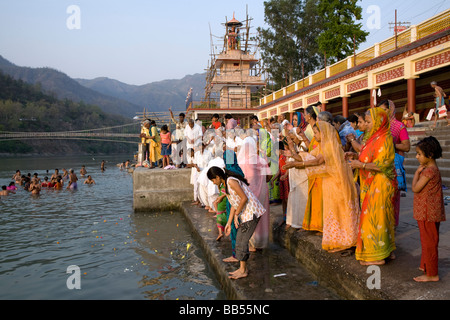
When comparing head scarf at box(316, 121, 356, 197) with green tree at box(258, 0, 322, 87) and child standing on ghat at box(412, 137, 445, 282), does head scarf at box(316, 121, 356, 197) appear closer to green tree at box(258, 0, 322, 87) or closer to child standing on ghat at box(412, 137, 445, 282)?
child standing on ghat at box(412, 137, 445, 282)

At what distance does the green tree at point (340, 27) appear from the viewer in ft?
91.5

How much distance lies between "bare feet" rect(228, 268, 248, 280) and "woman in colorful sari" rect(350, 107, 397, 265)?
3.87ft

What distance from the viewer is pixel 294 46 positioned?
3856 cm

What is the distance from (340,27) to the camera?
27781 mm

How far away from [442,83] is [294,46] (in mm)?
25546

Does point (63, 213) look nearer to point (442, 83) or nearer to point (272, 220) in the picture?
point (272, 220)

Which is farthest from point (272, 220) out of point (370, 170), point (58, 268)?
point (58, 268)

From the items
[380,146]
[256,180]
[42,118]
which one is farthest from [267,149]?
[42,118]

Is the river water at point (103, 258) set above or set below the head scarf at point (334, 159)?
below

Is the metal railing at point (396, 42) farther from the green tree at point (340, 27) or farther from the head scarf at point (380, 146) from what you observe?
the head scarf at point (380, 146)

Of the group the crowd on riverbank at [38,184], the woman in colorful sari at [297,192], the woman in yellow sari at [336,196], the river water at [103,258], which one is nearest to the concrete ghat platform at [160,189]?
the river water at [103,258]

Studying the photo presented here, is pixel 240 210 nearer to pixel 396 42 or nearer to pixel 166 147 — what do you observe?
pixel 166 147

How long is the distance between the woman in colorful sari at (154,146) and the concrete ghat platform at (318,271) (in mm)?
5853

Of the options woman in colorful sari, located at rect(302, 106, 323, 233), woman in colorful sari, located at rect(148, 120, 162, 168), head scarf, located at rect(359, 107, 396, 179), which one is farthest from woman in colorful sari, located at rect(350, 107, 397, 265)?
woman in colorful sari, located at rect(148, 120, 162, 168)
